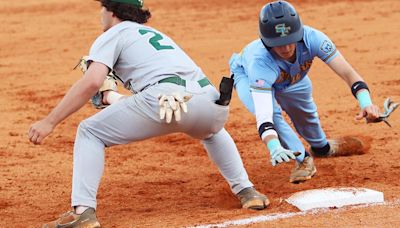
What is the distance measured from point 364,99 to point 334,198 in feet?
2.56

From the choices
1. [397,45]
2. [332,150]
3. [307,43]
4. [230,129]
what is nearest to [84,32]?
[397,45]

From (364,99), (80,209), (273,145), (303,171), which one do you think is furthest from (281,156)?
(80,209)

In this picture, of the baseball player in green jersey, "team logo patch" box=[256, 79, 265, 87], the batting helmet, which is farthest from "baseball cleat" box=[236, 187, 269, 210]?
the batting helmet

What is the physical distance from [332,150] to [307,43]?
1689mm

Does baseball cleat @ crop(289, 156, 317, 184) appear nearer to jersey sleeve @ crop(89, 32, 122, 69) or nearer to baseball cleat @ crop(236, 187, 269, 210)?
baseball cleat @ crop(236, 187, 269, 210)

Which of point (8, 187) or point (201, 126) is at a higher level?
point (201, 126)

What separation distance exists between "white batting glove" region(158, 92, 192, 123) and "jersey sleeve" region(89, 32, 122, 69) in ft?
1.33

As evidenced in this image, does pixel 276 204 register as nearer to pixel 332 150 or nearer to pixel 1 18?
pixel 332 150

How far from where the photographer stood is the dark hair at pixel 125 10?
6551 mm

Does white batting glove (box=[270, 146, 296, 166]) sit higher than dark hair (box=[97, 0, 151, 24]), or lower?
lower

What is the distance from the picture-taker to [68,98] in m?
6.20

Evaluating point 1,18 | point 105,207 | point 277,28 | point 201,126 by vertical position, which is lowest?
point 1,18

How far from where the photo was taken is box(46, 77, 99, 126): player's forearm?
6180mm

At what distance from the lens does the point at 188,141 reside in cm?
957
